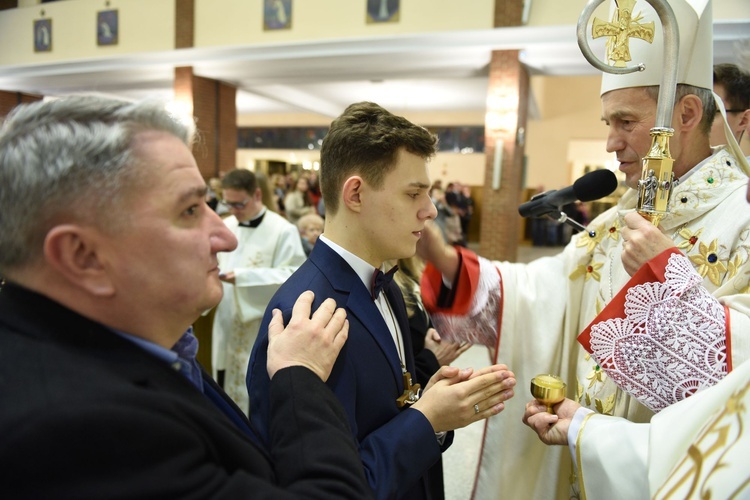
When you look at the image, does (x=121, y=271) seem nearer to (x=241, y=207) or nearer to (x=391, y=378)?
(x=391, y=378)

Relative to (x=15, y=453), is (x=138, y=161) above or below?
above

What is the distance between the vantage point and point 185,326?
2.93 ft

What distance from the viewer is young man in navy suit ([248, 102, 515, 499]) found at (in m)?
1.12

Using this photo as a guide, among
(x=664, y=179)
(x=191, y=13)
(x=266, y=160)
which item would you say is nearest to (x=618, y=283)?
(x=664, y=179)

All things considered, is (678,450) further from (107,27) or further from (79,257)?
(107,27)

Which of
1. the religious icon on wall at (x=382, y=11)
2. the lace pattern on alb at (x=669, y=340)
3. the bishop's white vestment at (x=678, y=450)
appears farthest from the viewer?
the religious icon on wall at (x=382, y=11)

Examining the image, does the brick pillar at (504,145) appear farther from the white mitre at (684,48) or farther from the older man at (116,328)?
the older man at (116,328)

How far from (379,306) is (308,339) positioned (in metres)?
0.44

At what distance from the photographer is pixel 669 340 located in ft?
3.86

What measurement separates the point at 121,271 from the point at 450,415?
0.76m

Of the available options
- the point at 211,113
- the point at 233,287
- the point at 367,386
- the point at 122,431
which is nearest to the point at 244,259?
the point at 233,287

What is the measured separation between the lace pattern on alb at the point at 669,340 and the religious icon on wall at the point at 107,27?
10.3 m

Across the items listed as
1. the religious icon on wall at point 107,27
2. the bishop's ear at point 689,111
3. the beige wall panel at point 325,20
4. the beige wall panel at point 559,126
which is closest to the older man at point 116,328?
the bishop's ear at point 689,111

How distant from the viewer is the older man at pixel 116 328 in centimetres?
64
